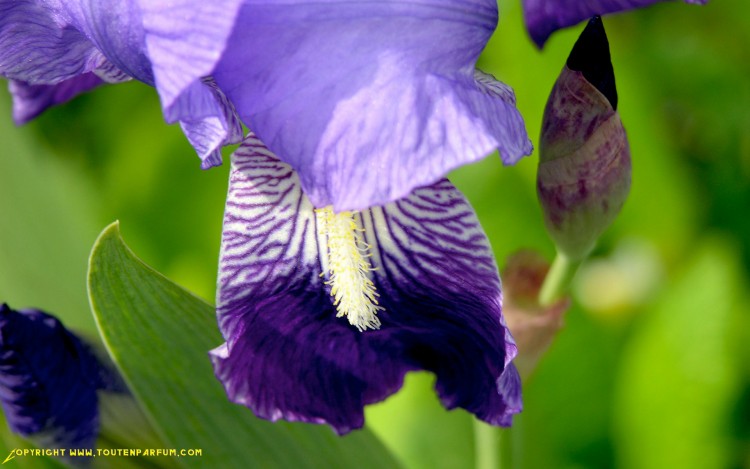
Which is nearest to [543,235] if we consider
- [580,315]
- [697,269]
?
[580,315]

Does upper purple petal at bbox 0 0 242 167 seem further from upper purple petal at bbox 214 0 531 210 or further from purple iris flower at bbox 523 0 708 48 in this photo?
purple iris flower at bbox 523 0 708 48

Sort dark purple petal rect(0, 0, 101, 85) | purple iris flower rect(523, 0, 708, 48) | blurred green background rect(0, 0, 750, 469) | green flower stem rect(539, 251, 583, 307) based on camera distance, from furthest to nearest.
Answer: blurred green background rect(0, 0, 750, 469) < green flower stem rect(539, 251, 583, 307) < dark purple petal rect(0, 0, 101, 85) < purple iris flower rect(523, 0, 708, 48)

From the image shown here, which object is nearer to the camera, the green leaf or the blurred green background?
the green leaf

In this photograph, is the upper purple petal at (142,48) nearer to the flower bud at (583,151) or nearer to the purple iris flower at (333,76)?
the purple iris flower at (333,76)

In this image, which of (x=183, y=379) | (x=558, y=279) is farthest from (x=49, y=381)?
(x=558, y=279)

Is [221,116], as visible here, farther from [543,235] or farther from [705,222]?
[705,222]

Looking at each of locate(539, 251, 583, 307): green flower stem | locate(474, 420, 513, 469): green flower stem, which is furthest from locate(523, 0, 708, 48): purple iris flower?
locate(474, 420, 513, 469): green flower stem
